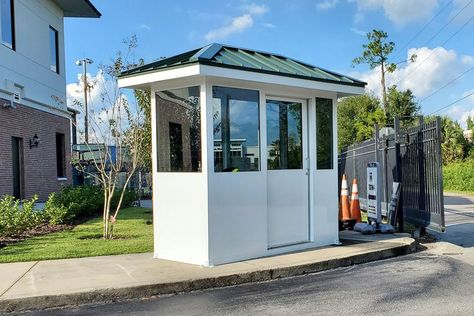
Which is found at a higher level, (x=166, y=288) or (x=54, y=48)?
(x=54, y=48)

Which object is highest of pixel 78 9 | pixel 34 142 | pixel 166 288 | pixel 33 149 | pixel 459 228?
pixel 78 9

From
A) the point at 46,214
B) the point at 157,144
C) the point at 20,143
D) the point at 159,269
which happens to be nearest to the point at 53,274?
the point at 159,269

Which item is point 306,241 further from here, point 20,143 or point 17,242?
point 20,143

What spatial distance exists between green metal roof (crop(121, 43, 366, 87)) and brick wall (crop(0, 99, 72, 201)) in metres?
9.47

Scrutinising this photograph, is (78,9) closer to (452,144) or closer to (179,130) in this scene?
(179,130)

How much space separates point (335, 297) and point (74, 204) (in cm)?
932

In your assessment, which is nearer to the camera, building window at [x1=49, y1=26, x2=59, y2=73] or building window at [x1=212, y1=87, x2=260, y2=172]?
building window at [x1=212, y1=87, x2=260, y2=172]

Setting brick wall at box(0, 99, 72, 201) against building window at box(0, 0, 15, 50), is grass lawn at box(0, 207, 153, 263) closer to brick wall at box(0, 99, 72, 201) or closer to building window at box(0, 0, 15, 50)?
brick wall at box(0, 99, 72, 201)

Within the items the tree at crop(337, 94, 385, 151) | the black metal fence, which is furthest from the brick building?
the tree at crop(337, 94, 385, 151)

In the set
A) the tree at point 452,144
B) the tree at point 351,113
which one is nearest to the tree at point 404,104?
the tree at point 351,113

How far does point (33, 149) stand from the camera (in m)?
17.5

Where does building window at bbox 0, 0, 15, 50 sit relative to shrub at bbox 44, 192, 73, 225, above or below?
above

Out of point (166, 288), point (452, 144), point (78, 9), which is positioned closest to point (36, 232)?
point (166, 288)

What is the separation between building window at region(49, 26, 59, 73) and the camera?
784 inches
